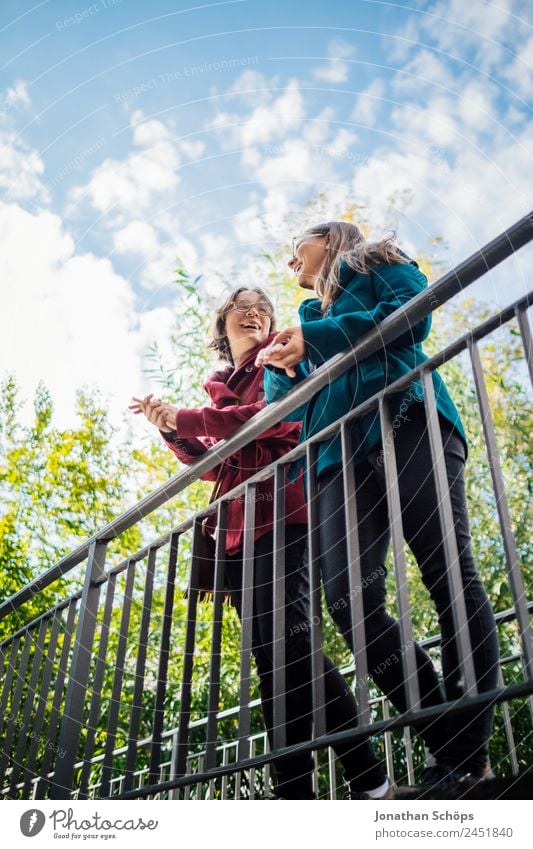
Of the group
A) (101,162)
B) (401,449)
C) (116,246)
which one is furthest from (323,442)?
(101,162)

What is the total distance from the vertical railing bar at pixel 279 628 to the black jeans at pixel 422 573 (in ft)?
0.24

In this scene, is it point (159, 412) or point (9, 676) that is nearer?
point (159, 412)

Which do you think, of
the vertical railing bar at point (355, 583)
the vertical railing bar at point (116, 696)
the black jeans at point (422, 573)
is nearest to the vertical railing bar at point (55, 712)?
the vertical railing bar at point (116, 696)

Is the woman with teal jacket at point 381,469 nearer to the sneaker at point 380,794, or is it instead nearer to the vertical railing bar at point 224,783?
the sneaker at point 380,794

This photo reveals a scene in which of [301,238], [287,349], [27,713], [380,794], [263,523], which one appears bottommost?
[380,794]

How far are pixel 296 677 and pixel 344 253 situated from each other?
2.61 feet

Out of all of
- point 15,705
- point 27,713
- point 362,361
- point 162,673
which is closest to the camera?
point 362,361

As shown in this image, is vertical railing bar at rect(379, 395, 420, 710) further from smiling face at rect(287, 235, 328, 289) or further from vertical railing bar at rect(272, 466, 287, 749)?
smiling face at rect(287, 235, 328, 289)

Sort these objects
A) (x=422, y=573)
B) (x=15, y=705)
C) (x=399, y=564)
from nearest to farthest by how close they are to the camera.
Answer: (x=399, y=564), (x=422, y=573), (x=15, y=705)

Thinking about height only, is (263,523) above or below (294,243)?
below

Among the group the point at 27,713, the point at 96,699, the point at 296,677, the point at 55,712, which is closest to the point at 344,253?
the point at 296,677

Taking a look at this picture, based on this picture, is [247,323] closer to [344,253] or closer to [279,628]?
[344,253]

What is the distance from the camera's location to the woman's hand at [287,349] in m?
1.26

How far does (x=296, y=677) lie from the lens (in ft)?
4.10
